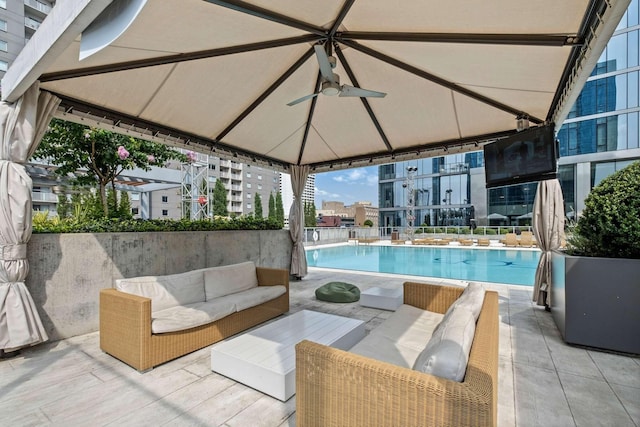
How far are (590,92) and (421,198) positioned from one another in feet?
42.2

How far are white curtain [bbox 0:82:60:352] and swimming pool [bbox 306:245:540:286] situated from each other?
7.21 m

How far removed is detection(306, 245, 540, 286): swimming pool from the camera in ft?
27.8

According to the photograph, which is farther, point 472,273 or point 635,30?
point 635,30

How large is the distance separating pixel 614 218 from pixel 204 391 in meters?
4.32

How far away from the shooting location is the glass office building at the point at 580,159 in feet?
54.7

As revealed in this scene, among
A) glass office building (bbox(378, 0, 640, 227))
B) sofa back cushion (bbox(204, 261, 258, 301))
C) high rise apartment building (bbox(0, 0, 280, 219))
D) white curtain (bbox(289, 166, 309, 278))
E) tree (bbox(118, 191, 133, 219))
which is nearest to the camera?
sofa back cushion (bbox(204, 261, 258, 301))

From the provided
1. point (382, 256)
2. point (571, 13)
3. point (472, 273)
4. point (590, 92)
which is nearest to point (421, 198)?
point (590, 92)

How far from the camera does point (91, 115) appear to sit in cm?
376

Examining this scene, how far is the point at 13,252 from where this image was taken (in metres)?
2.92

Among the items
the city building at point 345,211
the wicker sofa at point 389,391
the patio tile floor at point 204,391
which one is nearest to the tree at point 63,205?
the patio tile floor at point 204,391

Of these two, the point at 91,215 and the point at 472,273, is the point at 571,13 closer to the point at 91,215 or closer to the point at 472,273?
the point at 91,215

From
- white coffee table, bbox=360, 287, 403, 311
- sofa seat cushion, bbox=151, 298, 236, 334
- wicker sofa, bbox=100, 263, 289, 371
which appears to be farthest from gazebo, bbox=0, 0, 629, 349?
white coffee table, bbox=360, 287, 403, 311

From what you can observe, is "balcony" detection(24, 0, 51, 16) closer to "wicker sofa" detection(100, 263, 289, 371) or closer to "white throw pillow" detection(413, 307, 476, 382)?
"wicker sofa" detection(100, 263, 289, 371)

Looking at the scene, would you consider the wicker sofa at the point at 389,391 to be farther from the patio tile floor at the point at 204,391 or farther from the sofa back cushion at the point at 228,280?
the sofa back cushion at the point at 228,280
